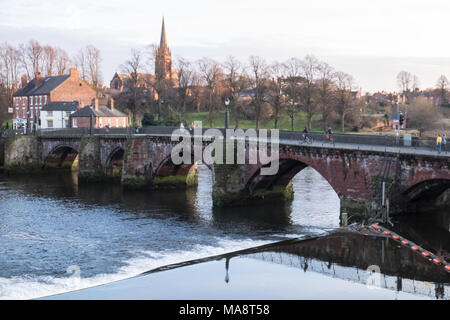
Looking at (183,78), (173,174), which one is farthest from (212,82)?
(173,174)

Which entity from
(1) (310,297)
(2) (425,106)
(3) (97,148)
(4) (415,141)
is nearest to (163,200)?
(3) (97,148)

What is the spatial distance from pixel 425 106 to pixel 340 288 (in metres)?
55.1

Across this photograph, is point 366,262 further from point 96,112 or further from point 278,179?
point 96,112

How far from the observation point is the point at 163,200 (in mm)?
44156

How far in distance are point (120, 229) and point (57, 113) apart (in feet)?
185

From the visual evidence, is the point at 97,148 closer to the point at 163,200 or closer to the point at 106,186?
the point at 106,186

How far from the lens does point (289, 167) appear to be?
39344 millimetres

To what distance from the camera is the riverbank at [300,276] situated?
2120cm

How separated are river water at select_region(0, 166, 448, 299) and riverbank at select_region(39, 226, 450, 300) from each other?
4.72 ft

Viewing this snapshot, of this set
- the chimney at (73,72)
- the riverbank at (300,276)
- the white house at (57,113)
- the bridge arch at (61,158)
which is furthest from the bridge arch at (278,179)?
the chimney at (73,72)

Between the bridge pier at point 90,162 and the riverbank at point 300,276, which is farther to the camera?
the bridge pier at point 90,162

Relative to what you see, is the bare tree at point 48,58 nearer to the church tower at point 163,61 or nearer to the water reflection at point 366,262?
the church tower at point 163,61

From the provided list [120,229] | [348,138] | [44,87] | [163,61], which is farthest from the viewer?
[163,61]

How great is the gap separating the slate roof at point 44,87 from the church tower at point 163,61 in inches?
614
